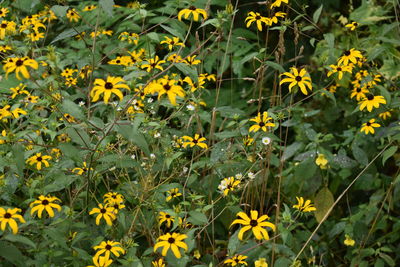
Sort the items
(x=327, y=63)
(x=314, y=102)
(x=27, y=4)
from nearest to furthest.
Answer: (x=327, y=63) < (x=27, y=4) < (x=314, y=102)

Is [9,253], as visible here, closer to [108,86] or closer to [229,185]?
[108,86]

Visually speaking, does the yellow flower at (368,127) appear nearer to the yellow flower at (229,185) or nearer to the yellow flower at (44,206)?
the yellow flower at (229,185)

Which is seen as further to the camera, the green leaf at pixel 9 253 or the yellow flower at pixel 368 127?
the yellow flower at pixel 368 127

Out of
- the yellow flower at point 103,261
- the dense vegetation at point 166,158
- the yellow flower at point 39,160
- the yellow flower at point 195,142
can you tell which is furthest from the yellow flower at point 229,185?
the yellow flower at point 39,160

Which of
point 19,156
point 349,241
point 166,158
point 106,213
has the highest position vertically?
point 19,156

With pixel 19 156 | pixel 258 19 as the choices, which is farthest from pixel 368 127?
pixel 19 156

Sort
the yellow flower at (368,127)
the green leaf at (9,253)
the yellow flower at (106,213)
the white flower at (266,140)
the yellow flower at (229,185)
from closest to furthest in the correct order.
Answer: the green leaf at (9,253) < the yellow flower at (106,213) < the yellow flower at (229,185) < the white flower at (266,140) < the yellow flower at (368,127)

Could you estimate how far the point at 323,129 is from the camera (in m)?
3.10

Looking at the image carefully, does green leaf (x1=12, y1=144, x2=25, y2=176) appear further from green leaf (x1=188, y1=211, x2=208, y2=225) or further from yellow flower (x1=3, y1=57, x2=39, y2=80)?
green leaf (x1=188, y1=211, x2=208, y2=225)

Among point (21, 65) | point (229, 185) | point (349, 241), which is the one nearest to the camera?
point (21, 65)

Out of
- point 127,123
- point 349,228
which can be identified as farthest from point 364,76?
point 127,123

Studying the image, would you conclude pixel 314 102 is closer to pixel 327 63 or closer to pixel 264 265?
pixel 327 63

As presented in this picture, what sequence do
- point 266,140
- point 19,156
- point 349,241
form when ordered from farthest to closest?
point 349,241
point 266,140
point 19,156

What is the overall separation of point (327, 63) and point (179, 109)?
0.60 m
